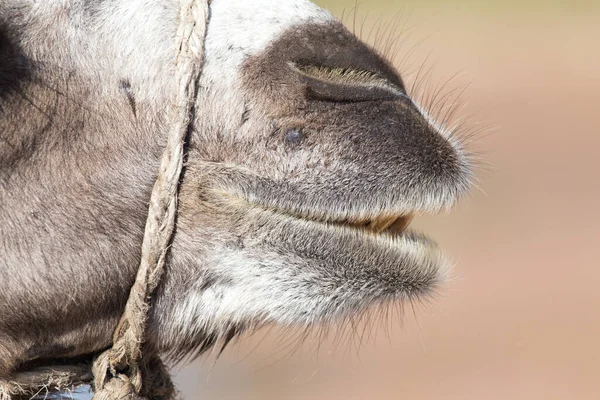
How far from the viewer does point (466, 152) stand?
2.50 m

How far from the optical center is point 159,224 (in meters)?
2.27

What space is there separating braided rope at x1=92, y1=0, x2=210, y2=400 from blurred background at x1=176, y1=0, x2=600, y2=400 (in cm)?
88

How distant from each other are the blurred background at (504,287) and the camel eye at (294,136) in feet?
2.07

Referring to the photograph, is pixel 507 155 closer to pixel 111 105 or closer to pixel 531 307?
pixel 531 307

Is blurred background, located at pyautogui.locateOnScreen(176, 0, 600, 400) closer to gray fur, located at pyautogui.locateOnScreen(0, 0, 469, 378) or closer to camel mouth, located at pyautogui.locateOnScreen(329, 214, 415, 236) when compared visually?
camel mouth, located at pyautogui.locateOnScreen(329, 214, 415, 236)

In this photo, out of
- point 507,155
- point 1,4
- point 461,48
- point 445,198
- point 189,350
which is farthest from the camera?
point 461,48

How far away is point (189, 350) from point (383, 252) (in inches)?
23.1

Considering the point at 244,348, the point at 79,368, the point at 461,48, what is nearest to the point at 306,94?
the point at 79,368

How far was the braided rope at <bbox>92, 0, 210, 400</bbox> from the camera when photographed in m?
2.27

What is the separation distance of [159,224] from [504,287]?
18.3 ft

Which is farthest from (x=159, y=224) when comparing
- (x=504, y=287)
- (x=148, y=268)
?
(x=504, y=287)

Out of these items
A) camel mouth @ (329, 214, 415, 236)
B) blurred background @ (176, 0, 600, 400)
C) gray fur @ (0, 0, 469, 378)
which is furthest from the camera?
blurred background @ (176, 0, 600, 400)

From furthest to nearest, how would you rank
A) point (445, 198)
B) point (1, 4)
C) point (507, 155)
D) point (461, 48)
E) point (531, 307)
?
point (461, 48)
point (507, 155)
point (531, 307)
point (445, 198)
point (1, 4)

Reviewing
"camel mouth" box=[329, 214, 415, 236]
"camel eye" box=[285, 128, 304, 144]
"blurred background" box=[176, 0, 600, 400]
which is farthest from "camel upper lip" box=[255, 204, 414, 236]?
"blurred background" box=[176, 0, 600, 400]
